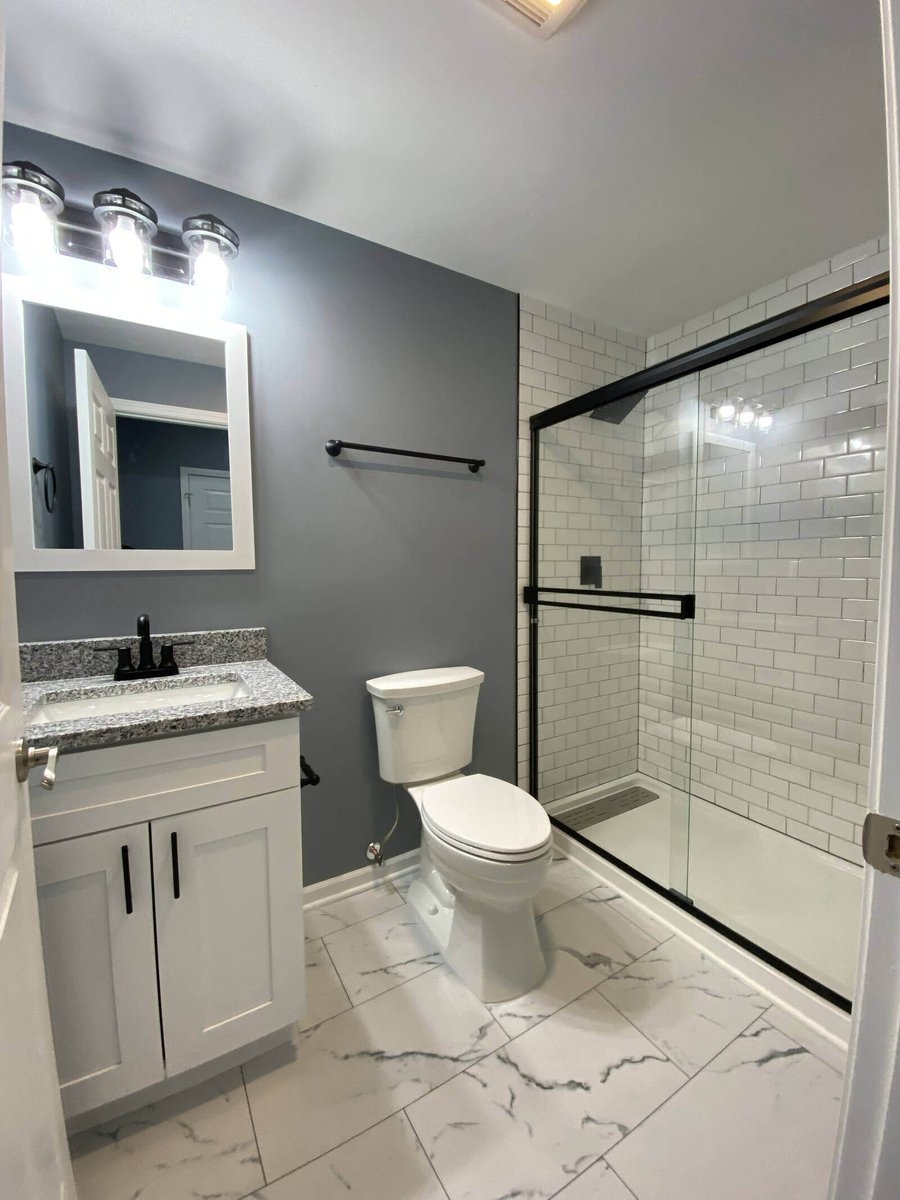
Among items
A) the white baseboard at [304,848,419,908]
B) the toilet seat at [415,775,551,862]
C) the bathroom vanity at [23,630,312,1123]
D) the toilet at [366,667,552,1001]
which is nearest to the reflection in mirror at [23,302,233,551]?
the bathroom vanity at [23,630,312,1123]

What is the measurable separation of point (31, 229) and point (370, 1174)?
91.6 inches

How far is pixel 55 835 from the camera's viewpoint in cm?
95

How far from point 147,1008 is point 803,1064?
1.57 meters

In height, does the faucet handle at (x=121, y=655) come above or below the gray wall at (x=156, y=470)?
below

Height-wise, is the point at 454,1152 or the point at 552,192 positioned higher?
the point at 552,192

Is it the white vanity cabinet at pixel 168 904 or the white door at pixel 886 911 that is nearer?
the white door at pixel 886 911

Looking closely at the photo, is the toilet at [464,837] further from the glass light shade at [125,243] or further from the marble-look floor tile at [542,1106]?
the glass light shade at [125,243]

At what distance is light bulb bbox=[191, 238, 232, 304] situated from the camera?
1.45 metres

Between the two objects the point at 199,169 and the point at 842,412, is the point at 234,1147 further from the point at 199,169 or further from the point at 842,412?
the point at 842,412

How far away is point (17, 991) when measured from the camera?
614mm

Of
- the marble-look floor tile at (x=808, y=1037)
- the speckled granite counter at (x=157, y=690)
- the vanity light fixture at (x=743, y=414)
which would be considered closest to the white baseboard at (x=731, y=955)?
the marble-look floor tile at (x=808, y=1037)

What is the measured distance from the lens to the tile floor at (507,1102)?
1009 millimetres

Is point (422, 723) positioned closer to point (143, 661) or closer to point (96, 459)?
point (143, 661)

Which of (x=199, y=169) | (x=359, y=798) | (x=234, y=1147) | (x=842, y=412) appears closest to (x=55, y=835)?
(x=234, y=1147)
